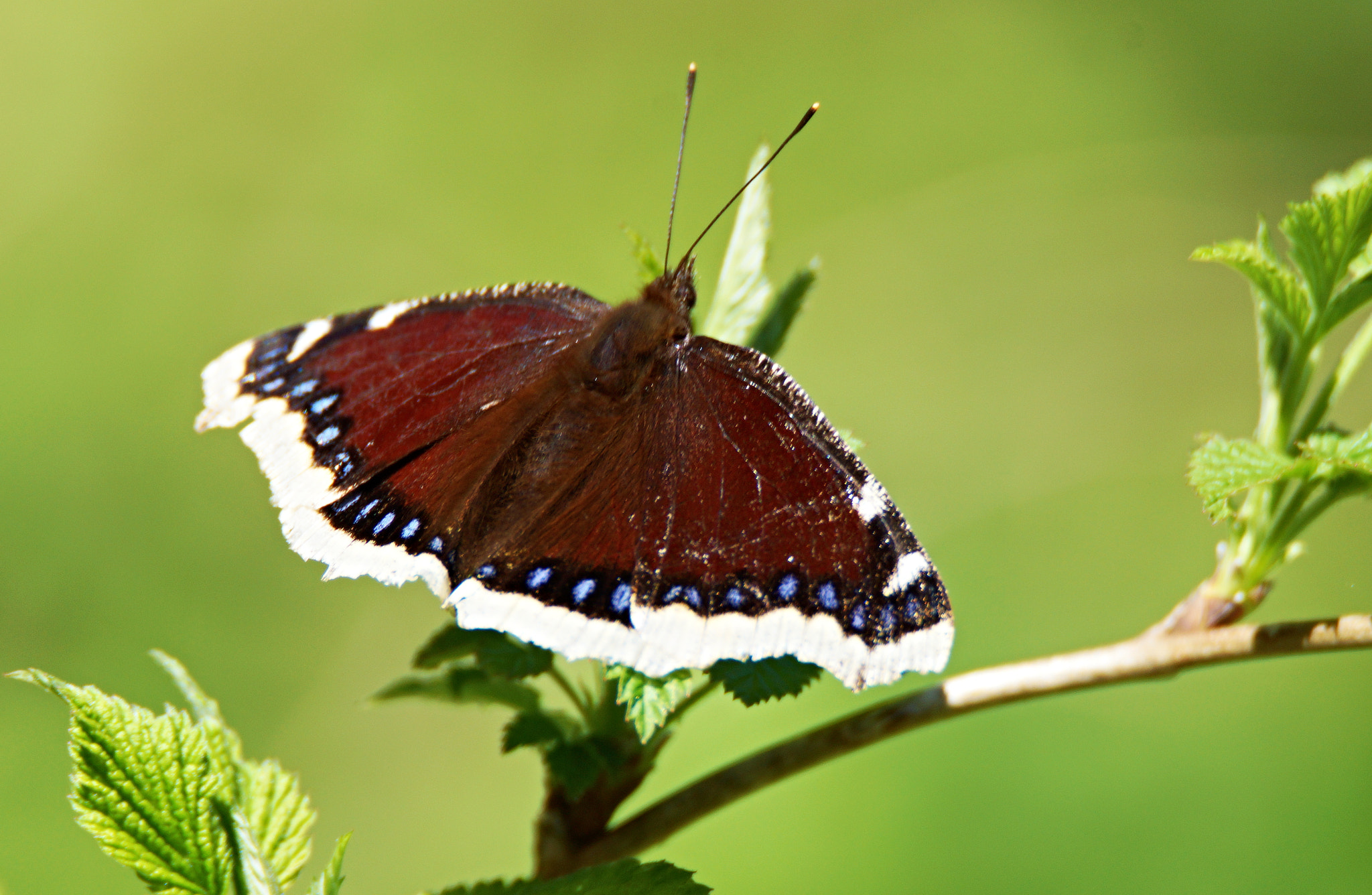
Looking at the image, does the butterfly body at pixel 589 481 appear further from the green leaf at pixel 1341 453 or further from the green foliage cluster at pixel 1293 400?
the green leaf at pixel 1341 453

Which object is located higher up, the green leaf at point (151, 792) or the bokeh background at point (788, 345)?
the bokeh background at point (788, 345)

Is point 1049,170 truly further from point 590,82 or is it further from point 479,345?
point 479,345

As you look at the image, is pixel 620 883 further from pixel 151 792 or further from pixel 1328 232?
pixel 1328 232

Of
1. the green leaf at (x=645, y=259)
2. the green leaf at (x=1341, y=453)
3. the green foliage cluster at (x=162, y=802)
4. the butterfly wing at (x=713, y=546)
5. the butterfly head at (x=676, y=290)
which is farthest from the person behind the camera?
the butterfly head at (x=676, y=290)

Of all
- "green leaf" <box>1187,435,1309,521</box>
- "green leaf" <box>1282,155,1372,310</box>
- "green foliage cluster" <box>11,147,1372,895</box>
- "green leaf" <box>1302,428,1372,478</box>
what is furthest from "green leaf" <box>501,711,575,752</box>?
"green leaf" <box>1282,155,1372,310</box>

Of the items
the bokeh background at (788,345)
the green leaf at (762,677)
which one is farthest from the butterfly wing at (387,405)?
the bokeh background at (788,345)

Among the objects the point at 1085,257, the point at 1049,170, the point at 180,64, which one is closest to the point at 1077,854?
the point at 1085,257

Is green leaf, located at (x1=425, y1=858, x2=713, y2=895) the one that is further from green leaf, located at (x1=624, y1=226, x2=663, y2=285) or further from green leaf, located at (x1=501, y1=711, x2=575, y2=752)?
green leaf, located at (x1=624, y1=226, x2=663, y2=285)
